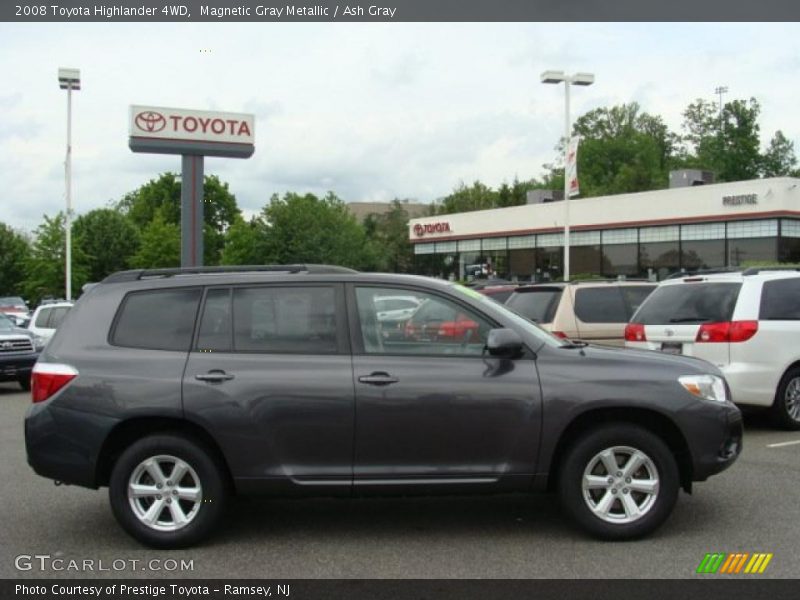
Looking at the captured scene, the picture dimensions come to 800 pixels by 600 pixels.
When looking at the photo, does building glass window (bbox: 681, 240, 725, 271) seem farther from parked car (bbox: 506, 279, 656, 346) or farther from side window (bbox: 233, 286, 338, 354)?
side window (bbox: 233, 286, 338, 354)

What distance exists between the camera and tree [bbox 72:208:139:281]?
58312mm

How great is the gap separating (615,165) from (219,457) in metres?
82.0

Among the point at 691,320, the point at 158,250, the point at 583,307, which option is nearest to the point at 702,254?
the point at 583,307

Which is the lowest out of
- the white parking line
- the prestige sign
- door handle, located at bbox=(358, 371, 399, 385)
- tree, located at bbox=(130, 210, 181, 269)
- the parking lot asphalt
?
the parking lot asphalt

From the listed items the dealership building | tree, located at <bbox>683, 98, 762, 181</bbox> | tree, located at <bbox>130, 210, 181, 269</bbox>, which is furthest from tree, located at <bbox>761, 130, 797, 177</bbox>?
tree, located at <bbox>130, 210, 181, 269</bbox>

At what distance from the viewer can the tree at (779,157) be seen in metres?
76.9

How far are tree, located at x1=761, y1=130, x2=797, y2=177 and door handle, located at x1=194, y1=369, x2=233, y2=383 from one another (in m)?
79.3

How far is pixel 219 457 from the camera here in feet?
18.4

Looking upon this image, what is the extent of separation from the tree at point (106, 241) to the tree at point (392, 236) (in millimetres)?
19154

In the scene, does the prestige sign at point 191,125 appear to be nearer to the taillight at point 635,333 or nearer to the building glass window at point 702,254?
the building glass window at point 702,254

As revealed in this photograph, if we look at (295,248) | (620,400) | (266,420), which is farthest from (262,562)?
(295,248)

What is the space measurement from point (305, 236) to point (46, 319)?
37413 mm

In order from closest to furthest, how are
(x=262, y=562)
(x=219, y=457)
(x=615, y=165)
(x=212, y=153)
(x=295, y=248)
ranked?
(x=262, y=562) → (x=219, y=457) → (x=212, y=153) → (x=295, y=248) → (x=615, y=165)

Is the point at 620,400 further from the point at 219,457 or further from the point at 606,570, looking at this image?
the point at 219,457
